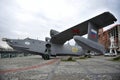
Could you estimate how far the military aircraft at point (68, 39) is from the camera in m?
6.24

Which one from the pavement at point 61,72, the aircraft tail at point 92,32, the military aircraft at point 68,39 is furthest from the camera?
the aircraft tail at point 92,32

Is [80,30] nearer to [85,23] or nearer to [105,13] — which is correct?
[85,23]

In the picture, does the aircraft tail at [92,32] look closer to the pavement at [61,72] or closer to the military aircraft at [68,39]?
the military aircraft at [68,39]

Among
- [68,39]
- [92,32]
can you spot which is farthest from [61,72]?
[68,39]

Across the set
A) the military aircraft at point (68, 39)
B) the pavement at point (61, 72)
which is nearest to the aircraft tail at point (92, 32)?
the military aircraft at point (68, 39)

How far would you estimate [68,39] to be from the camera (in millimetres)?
16328

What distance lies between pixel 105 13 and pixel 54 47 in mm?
11801

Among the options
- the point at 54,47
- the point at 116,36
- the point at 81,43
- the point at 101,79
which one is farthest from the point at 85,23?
the point at 116,36

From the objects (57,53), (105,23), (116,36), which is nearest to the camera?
(105,23)

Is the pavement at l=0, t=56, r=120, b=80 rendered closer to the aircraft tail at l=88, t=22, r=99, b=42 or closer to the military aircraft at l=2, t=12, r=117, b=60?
the military aircraft at l=2, t=12, r=117, b=60

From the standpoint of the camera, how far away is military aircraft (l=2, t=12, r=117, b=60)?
624cm

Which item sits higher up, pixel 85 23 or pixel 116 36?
pixel 116 36

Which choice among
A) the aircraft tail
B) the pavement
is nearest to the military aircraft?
the aircraft tail

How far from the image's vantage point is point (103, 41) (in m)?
75.1
